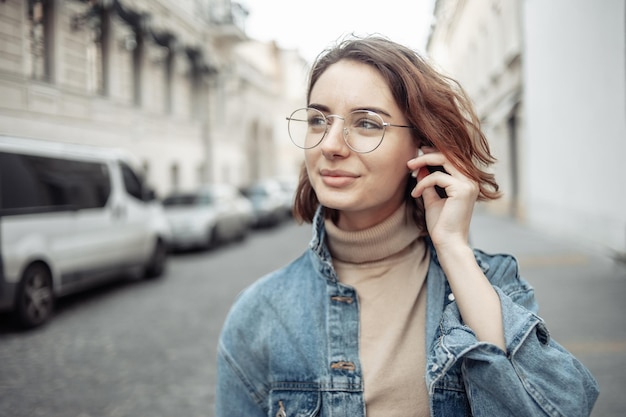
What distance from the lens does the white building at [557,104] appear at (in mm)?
9484

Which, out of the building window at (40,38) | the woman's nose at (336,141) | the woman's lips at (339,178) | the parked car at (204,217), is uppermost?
the building window at (40,38)

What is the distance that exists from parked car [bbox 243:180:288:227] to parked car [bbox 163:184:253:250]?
11.3ft

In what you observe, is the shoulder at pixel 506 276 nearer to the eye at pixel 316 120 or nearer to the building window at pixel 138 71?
the eye at pixel 316 120

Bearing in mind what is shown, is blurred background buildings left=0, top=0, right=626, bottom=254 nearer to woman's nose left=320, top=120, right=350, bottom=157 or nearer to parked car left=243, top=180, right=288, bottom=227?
A: woman's nose left=320, top=120, right=350, bottom=157

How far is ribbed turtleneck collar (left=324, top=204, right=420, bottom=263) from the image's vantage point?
5.28 feet

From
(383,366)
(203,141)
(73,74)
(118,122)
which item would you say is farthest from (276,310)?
(203,141)

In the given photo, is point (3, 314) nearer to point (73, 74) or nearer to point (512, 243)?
point (73, 74)

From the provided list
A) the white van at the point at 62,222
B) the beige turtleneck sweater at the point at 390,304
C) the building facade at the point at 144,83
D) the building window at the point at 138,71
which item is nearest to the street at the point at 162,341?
the white van at the point at 62,222

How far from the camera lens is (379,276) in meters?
1.62

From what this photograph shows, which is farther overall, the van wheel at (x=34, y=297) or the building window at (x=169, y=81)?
the building window at (x=169, y=81)

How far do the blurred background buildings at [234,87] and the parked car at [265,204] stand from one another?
273 centimetres

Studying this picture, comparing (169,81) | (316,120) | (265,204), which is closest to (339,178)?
(316,120)

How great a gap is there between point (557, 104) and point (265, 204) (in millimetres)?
10721

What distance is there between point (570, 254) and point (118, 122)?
11.4 meters
